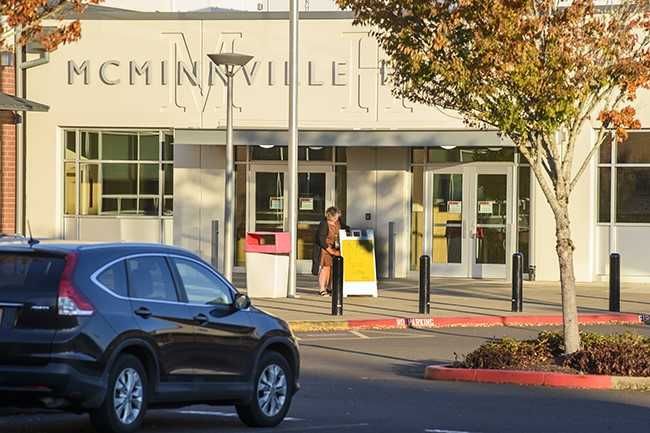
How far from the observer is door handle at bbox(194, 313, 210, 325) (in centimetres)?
1194

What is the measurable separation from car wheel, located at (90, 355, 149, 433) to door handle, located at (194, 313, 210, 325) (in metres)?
0.77

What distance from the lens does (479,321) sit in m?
24.6

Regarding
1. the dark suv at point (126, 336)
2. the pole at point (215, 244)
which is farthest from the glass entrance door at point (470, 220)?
the dark suv at point (126, 336)

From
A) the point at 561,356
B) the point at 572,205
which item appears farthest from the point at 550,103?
the point at 572,205

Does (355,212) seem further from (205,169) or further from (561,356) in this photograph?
(561,356)

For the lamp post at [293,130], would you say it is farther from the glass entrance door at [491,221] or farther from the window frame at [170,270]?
the window frame at [170,270]

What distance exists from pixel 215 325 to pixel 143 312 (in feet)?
3.12

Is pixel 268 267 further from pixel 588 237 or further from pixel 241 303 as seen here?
pixel 241 303

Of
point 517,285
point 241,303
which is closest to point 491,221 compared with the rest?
point 517,285

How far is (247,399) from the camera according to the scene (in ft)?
40.9

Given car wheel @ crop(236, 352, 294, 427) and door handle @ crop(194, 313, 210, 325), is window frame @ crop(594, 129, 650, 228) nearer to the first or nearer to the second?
car wheel @ crop(236, 352, 294, 427)

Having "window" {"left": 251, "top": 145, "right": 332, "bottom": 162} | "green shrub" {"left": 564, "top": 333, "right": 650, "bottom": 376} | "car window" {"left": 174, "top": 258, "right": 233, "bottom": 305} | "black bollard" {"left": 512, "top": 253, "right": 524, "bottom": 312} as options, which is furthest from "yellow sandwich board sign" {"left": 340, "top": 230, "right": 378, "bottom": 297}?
"car window" {"left": 174, "top": 258, "right": 233, "bottom": 305}

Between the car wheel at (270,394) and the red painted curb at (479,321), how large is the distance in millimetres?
10832

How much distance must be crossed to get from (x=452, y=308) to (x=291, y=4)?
6585mm
